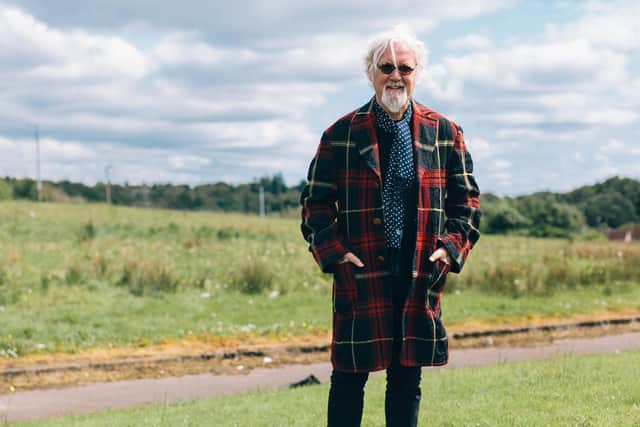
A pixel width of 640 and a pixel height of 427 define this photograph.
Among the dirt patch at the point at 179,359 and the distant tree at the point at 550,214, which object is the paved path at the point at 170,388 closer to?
the dirt patch at the point at 179,359

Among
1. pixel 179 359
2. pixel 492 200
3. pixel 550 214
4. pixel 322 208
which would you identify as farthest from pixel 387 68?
pixel 550 214

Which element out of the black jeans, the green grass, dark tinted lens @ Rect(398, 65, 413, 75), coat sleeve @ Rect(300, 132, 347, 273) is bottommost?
the green grass

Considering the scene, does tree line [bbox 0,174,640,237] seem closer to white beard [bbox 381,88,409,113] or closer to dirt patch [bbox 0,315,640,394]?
dirt patch [bbox 0,315,640,394]

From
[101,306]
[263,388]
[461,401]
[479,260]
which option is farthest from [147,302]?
[479,260]

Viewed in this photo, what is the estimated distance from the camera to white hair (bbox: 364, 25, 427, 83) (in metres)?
3.77

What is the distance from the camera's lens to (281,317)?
39.9 feet

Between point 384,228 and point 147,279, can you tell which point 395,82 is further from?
point 147,279

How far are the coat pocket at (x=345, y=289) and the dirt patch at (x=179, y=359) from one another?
601 cm

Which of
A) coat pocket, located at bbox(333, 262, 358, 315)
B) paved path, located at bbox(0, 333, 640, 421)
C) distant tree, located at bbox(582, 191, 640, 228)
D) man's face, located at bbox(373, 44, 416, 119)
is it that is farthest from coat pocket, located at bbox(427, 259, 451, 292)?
distant tree, located at bbox(582, 191, 640, 228)

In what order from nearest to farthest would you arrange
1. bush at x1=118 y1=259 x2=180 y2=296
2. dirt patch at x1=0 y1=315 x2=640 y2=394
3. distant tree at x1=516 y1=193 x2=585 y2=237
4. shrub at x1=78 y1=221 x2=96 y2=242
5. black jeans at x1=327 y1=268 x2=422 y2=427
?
black jeans at x1=327 y1=268 x2=422 y2=427, dirt patch at x1=0 y1=315 x2=640 y2=394, bush at x1=118 y1=259 x2=180 y2=296, shrub at x1=78 y1=221 x2=96 y2=242, distant tree at x1=516 y1=193 x2=585 y2=237

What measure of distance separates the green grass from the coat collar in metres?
2.28

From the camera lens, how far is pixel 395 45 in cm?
376

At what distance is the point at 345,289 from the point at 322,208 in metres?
→ 0.41

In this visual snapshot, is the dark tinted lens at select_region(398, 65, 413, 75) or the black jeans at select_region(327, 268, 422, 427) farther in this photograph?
the black jeans at select_region(327, 268, 422, 427)
